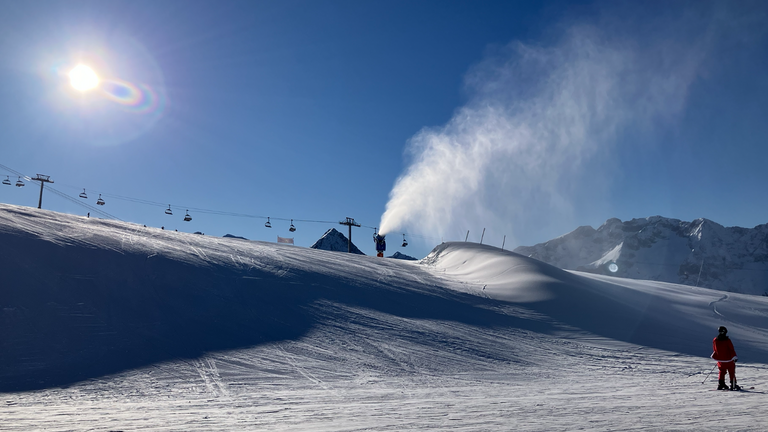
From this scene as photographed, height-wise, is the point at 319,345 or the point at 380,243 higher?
the point at 380,243

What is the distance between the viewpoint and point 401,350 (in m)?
11.8

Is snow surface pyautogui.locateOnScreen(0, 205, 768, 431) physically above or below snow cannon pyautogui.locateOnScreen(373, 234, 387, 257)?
below

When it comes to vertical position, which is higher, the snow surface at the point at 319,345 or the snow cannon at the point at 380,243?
the snow cannon at the point at 380,243

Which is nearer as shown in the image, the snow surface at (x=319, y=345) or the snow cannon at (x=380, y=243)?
the snow surface at (x=319, y=345)

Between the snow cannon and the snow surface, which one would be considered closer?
the snow surface

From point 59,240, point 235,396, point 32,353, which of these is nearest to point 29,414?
point 235,396

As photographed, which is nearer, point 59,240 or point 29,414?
point 29,414

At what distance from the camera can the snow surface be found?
652 cm

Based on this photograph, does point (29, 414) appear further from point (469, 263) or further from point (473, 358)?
point (469, 263)

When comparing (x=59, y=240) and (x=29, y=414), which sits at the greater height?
(x=59, y=240)

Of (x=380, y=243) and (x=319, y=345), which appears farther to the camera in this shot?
(x=380, y=243)

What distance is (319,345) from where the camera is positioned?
11523 millimetres

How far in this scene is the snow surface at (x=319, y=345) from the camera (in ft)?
21.4

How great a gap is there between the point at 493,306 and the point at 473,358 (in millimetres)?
6125
